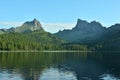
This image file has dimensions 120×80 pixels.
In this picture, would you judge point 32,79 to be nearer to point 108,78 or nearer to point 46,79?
point 46,79

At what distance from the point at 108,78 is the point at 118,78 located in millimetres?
3129

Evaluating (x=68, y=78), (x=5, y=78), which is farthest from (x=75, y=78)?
(x=5, y=78)

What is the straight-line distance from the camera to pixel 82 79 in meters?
83.6

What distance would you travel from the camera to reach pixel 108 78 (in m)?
87.8

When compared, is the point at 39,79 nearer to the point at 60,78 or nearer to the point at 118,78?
the point at 60,78

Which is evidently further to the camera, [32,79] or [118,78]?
[118,78]

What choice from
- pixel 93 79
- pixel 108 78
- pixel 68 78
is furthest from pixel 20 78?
pixel 108 78

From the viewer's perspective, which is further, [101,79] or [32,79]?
[101,79]

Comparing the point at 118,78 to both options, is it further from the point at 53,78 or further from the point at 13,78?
the point at 13,78

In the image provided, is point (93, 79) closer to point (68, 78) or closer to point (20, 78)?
point (68, 78)

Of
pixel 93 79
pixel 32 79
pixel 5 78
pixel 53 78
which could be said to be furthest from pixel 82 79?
pixel 5 78

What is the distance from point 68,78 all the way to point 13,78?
15926 millimetres

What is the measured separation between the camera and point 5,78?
7956cm

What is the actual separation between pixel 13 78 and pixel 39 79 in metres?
7.25
